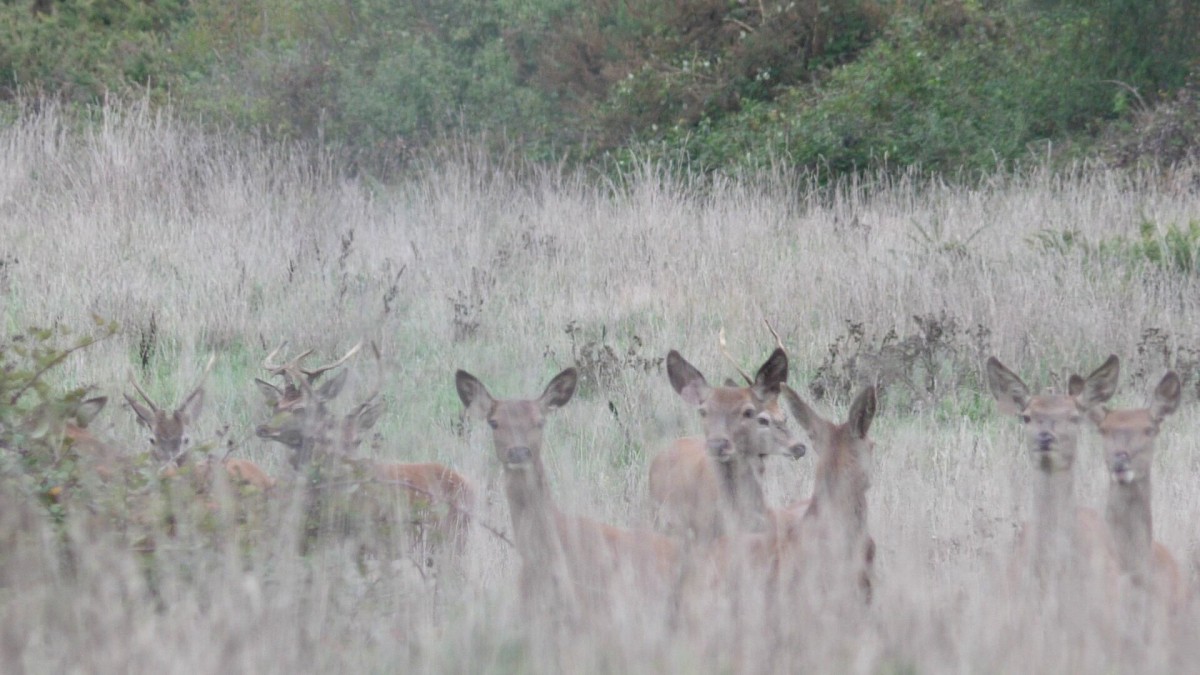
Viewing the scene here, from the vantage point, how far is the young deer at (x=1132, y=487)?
5539mm

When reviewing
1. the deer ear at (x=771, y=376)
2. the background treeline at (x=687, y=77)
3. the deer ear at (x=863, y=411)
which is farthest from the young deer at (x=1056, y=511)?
the background treeline at (x=687, y=77)

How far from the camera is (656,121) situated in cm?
2128

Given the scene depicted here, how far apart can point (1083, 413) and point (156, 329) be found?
6967 mm

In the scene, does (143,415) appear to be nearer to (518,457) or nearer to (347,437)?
(347,437)

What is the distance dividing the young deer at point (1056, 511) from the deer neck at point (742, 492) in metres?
1.05

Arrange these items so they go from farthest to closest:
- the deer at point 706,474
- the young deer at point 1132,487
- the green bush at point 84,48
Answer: the green bush at point 84,48, the deer at point 706,474, the young deer at point 1132,487

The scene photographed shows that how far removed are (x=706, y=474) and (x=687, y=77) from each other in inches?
588

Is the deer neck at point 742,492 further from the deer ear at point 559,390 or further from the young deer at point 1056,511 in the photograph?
the young deer at point 1056,511

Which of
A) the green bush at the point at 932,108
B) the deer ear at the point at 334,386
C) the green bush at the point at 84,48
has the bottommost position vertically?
the deer ear at the point at 334,386

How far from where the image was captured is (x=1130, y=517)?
5664 mm

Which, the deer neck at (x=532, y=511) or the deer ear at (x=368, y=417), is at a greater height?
the deer ear at (x=368, y=417)

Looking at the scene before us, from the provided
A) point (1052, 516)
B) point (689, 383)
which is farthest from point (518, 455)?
point (1052, 516)

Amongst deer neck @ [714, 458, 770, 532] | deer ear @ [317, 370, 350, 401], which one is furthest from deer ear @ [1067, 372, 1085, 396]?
deer ear @ [317, 370, 350, 401]

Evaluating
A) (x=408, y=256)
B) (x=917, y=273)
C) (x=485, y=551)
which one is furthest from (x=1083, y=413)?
(x=408, y=256)
